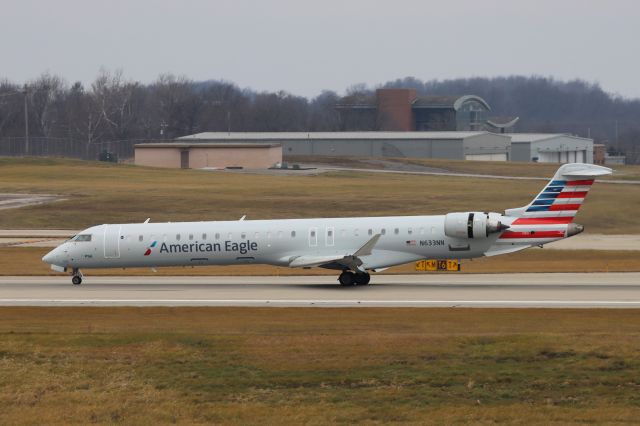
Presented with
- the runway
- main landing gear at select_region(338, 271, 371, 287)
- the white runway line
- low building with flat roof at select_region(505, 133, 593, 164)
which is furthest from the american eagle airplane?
low building with flat roof at select_region(505, 133, 593, 164)

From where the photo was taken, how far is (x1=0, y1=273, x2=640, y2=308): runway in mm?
37781

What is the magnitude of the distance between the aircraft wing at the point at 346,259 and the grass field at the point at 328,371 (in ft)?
28.5

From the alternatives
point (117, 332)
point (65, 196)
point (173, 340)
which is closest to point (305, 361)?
point (173, 340)

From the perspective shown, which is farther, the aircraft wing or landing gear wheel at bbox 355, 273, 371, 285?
landing gear wheel at bbox 355, 273, 371, 285

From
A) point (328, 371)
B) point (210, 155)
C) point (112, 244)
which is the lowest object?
point (328, 371)

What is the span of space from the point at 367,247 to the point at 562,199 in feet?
25.2

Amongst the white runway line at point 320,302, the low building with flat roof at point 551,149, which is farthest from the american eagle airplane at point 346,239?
the low building with flat roof at point 551,149

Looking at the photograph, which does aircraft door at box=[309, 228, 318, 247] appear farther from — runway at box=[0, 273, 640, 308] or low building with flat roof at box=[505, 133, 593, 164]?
low building with flat roof at box=[505, 133, 593, 164]

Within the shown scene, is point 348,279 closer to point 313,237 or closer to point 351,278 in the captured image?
point 351,278

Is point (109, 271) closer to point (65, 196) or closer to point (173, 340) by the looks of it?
point (173, 340)

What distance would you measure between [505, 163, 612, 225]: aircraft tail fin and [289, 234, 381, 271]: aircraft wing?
19.0 ft

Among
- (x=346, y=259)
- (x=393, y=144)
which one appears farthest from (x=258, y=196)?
(x=393, y=144)

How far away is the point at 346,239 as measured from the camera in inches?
1702

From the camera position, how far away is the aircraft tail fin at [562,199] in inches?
1628
